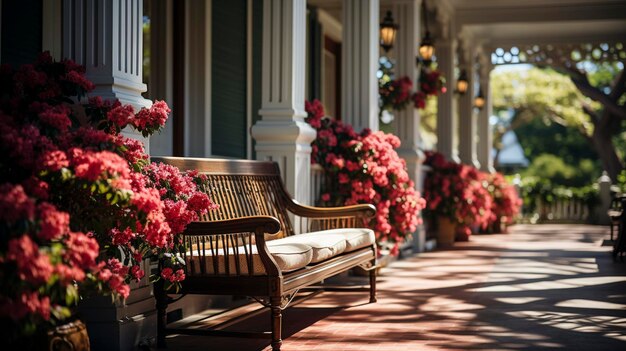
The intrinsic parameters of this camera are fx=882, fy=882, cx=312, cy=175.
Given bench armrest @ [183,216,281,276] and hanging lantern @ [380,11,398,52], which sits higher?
hanging lantern @ [380,11,398,52]

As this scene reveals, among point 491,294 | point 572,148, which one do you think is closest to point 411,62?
point 491,294

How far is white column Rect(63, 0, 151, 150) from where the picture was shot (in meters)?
4.61

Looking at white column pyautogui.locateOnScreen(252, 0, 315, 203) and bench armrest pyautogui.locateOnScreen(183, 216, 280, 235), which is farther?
white column pyautogui.locateOnScreen(252, 0, 315, 203)

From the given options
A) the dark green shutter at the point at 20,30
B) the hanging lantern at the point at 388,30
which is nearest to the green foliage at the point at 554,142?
the hanging lantern at the point at 388,30

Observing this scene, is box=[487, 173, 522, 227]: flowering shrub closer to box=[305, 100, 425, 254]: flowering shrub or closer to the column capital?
box=[305, 100, 425, 254]: flowering shrub

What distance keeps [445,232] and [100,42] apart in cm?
913

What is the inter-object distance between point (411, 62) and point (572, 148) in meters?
33.2

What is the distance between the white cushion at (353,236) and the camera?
20.4ft

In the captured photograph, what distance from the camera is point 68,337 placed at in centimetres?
336

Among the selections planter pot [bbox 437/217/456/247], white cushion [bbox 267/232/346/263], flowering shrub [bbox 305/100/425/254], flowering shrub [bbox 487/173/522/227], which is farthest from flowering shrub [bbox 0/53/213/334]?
flowering shrub [bbox 487/173/522/227]

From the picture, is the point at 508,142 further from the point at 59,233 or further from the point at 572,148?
the point at 59,233

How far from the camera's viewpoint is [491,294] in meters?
7.23

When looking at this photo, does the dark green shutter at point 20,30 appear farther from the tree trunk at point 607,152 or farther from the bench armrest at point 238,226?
the tree trunk at point 607,152

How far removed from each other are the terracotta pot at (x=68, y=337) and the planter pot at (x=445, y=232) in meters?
9.98
